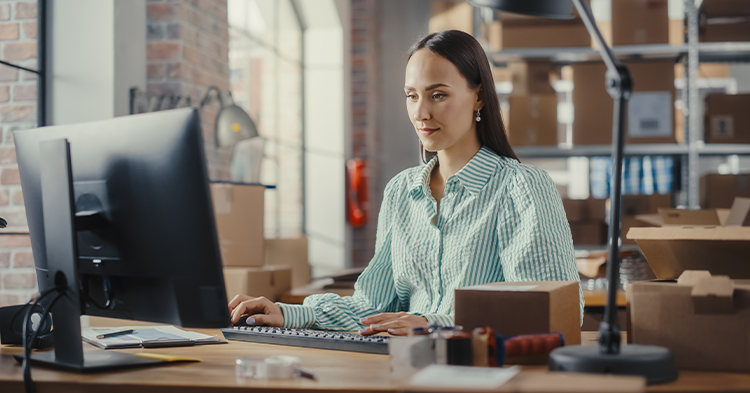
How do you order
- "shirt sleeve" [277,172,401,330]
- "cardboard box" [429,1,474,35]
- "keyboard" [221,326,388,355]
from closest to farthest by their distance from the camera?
"keyboard" [221,326,388,355]
"shirt sleeve" [277,172,401,330]
"cardboard box" [429,1,474,35]

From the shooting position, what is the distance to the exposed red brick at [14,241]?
6.75ft

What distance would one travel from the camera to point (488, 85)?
1.58 metres

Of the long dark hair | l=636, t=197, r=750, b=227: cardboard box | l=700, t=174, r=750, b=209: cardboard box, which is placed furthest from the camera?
l=700, t=174, r=750, b=209: cardboard box

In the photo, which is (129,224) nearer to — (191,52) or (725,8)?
(191,52)

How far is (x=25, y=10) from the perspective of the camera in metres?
2.14

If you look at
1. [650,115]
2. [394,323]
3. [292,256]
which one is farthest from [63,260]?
[650,115]

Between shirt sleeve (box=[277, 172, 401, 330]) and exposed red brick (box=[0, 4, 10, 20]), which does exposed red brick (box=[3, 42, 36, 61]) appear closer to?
exposed red brick (box=[0, 4, 10, 20])

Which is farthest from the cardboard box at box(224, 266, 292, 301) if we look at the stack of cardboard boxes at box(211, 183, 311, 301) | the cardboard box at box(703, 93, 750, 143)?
the cardboard box at box(703, 93, 750, 143)

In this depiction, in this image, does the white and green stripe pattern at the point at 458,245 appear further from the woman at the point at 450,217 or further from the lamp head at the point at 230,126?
the lamp head at the point at 230,126

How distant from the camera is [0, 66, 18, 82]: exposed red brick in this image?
2.07m

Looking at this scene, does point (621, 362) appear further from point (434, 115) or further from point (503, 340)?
point (434, 115)

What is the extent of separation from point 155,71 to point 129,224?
159 cm

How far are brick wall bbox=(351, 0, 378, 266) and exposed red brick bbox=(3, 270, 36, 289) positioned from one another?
10.1 ft

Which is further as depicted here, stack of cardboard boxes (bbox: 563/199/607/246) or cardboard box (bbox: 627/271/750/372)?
stack of cardboard boxes (bbox: 563/199/607/246)
